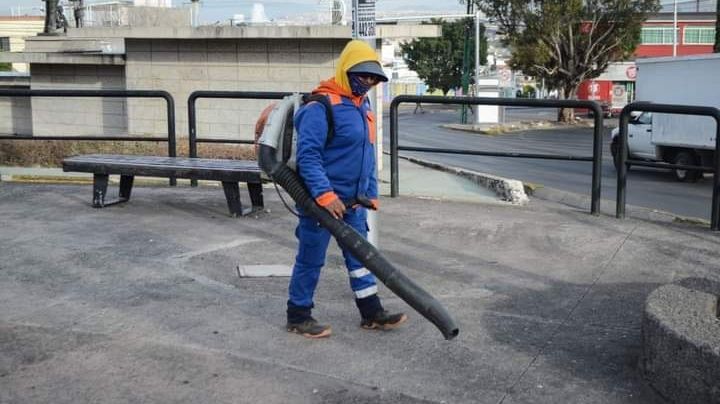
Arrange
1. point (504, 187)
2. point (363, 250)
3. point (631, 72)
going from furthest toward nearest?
1. point (631, 72)
2. point (504, 187)
3. point (363, 250)

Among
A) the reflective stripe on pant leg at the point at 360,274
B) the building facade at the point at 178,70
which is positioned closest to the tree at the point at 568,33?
the building facade at the point at 178,70

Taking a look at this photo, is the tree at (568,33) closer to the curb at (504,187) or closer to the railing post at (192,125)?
the curb at (504,187)

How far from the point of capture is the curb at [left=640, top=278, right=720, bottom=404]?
387 cm

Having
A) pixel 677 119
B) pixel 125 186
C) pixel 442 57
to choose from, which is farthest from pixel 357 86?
pixel 442 57

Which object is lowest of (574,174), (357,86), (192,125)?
(574,174)

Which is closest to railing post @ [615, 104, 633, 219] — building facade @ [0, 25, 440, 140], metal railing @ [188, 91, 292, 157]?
metal railing @ [188, 91, 292, 157]

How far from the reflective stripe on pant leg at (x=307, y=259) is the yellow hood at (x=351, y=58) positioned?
78 cm

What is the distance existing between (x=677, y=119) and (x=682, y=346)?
16752 millimetres

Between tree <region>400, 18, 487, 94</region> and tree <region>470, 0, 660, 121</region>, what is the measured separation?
89.0 feet

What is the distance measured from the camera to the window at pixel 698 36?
7138cm

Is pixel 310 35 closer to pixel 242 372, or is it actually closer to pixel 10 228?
pixel 10 228

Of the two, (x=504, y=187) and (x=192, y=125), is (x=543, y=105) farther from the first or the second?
(x=192, y=125)

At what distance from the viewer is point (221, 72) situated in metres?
18.5

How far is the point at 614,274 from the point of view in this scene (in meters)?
6.58
